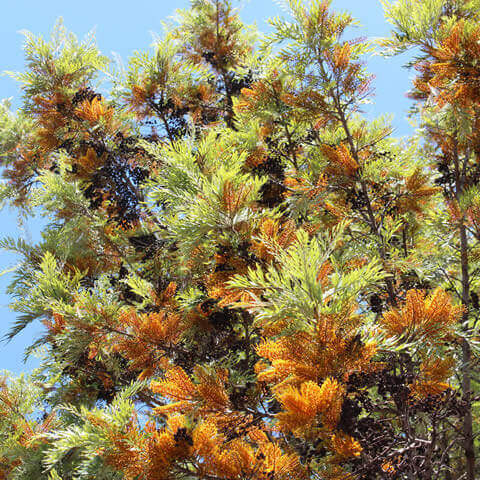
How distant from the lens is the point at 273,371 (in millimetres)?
1757

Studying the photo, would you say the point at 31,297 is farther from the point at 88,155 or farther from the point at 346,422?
the point at 346,422

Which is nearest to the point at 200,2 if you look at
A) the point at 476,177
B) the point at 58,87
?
the point at 58,87

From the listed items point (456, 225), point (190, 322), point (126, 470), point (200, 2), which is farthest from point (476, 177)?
point (200, 2)

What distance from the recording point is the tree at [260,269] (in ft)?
A: 6.00

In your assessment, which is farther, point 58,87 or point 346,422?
point 58,87

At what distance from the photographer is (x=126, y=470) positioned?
6.98 ft

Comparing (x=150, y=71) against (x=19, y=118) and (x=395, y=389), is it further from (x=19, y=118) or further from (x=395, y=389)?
(x=395, y=389)

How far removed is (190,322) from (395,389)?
183cm

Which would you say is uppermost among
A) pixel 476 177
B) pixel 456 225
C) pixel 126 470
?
pixel 476 177

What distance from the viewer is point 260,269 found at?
186 cm

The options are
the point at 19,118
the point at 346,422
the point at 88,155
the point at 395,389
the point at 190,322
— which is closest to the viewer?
the point at 346,422

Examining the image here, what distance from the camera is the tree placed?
72.0 inches

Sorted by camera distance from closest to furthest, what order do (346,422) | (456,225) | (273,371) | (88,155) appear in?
(346,422) → (273,371) → (456,225) → (88,155)

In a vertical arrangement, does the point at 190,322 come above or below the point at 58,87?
below
